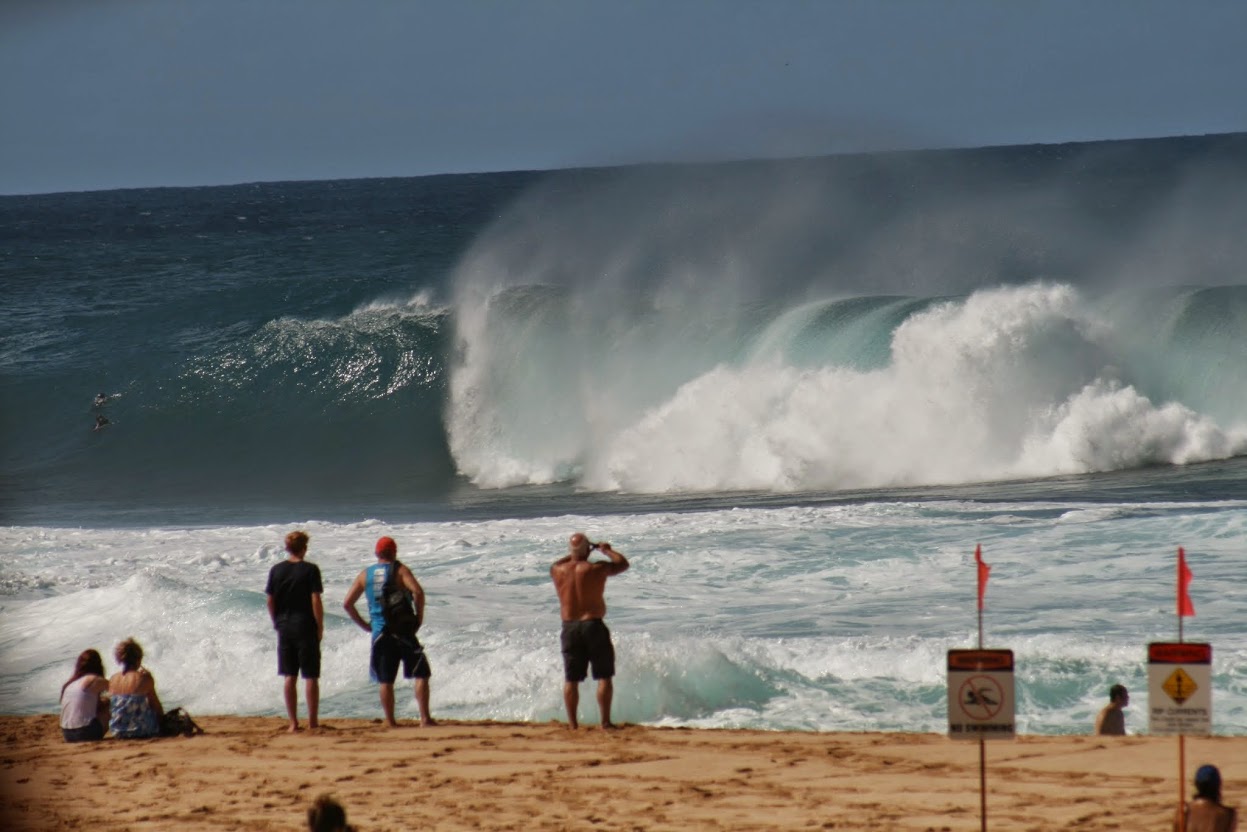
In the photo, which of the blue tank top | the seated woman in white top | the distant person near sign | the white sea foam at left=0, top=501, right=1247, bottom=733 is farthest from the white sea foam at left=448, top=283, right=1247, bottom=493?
the seated woman in white top

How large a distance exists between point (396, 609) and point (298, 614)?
641 mm

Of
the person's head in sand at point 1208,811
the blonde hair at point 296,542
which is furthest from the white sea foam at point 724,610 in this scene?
the person's head in sand at point 1208,811

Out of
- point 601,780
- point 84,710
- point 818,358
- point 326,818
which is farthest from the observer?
point 818,358

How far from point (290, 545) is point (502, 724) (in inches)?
72.7

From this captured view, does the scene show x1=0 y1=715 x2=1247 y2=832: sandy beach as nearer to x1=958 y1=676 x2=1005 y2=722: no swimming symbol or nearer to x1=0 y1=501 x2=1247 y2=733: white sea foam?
x1=0 y1=501 x2=1247 y2=733: white sea foam

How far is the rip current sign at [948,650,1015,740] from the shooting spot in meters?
6.89

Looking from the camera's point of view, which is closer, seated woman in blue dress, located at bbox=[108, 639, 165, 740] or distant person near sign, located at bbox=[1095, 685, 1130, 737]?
distant person near sign, located at bbox=[1095, 685, 1130, 737]

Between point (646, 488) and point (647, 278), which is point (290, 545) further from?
point (647, 278)

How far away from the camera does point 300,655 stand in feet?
34.6

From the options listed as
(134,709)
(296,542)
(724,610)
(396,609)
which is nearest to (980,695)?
(396,609)

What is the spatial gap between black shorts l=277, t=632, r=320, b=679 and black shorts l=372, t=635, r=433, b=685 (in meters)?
0.38

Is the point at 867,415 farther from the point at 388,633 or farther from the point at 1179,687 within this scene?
the point at 1179,687

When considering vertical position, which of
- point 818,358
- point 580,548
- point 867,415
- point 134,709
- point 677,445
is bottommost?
point 134,709

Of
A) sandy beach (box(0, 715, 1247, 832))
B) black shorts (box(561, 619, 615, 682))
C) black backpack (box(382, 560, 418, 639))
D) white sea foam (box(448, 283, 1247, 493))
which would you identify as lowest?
sandy beach (box(0, 715, 1247, 832))
